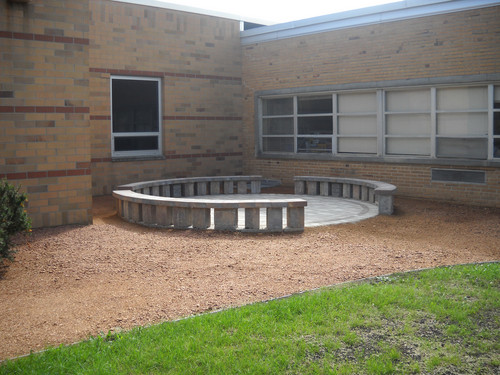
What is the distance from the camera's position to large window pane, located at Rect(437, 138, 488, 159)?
1351 centimetres

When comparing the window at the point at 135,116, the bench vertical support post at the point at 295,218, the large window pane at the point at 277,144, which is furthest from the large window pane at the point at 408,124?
the window at the point at 135,116

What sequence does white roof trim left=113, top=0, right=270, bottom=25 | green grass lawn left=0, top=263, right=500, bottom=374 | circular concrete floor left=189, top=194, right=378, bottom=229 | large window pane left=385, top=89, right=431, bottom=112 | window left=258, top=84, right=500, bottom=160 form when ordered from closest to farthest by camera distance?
green grass lawn left=0, top=263, right=500, bottom=374
circular concrete floor left=189, top=194, right=378, bottom=229
window left=258, top=84, right=500, bottom=160
large window pane left=385, top=89, right=431, bottom=112
white roof trim left=113, top=0, right=270, bottom=25

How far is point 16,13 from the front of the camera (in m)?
9.87

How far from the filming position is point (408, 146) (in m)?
15.0

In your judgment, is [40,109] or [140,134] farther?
[140,134]

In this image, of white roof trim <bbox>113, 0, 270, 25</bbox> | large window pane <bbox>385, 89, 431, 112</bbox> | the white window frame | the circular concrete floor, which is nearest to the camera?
the circular concrete floor

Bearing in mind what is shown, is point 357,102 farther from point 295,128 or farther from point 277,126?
point 277,126

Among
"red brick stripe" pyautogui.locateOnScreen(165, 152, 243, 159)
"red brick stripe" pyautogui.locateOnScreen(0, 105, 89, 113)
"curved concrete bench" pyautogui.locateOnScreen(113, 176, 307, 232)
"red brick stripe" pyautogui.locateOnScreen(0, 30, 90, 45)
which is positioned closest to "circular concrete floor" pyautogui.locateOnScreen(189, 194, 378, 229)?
"curved concrete bench" pyautogui.locateOnScreen(113, 176, 307, 232)

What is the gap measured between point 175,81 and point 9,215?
10.3 meters

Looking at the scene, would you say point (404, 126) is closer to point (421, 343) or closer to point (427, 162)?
point (427, 162)

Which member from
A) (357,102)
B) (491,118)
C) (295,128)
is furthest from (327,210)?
(295,128)

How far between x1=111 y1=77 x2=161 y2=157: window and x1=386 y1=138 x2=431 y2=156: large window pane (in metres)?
6.62

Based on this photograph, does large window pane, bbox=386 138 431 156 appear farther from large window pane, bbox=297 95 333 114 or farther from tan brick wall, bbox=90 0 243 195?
tan brick wall, bbox=90 0 243 195

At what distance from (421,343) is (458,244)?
4600 mm
